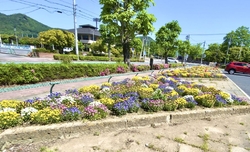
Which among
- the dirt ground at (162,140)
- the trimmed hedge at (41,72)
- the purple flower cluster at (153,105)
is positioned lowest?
the dirt ground at (162,140)

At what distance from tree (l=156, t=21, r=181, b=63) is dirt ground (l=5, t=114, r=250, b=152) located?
68.6 ft

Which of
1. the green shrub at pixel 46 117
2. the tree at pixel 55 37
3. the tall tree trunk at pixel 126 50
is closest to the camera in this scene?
the green shrub at pixel 46 117

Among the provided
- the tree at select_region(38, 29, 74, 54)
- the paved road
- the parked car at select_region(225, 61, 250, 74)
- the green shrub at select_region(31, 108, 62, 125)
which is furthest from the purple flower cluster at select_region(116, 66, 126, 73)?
the tree at select_region(38, 29, 74, 54)

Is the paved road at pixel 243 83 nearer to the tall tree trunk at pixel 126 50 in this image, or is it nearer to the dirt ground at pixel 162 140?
the dirt ground at pixel 162 140

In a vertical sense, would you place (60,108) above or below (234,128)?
above

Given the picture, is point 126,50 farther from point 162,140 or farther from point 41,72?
point 162,140

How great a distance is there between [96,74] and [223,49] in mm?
54222

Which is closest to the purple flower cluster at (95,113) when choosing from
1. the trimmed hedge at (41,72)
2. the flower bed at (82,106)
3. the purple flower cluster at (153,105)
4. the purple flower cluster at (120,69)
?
the flower bed at (82,106)

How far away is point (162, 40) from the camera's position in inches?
920

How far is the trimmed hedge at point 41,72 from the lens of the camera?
5.96 metres

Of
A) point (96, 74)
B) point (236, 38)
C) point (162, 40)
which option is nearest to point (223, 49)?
point (236, 38)

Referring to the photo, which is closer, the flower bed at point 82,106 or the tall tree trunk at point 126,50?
the flower bed at point 82,106

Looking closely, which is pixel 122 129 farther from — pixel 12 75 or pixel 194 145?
pixel 12 75

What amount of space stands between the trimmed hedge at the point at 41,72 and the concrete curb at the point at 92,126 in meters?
4.69
